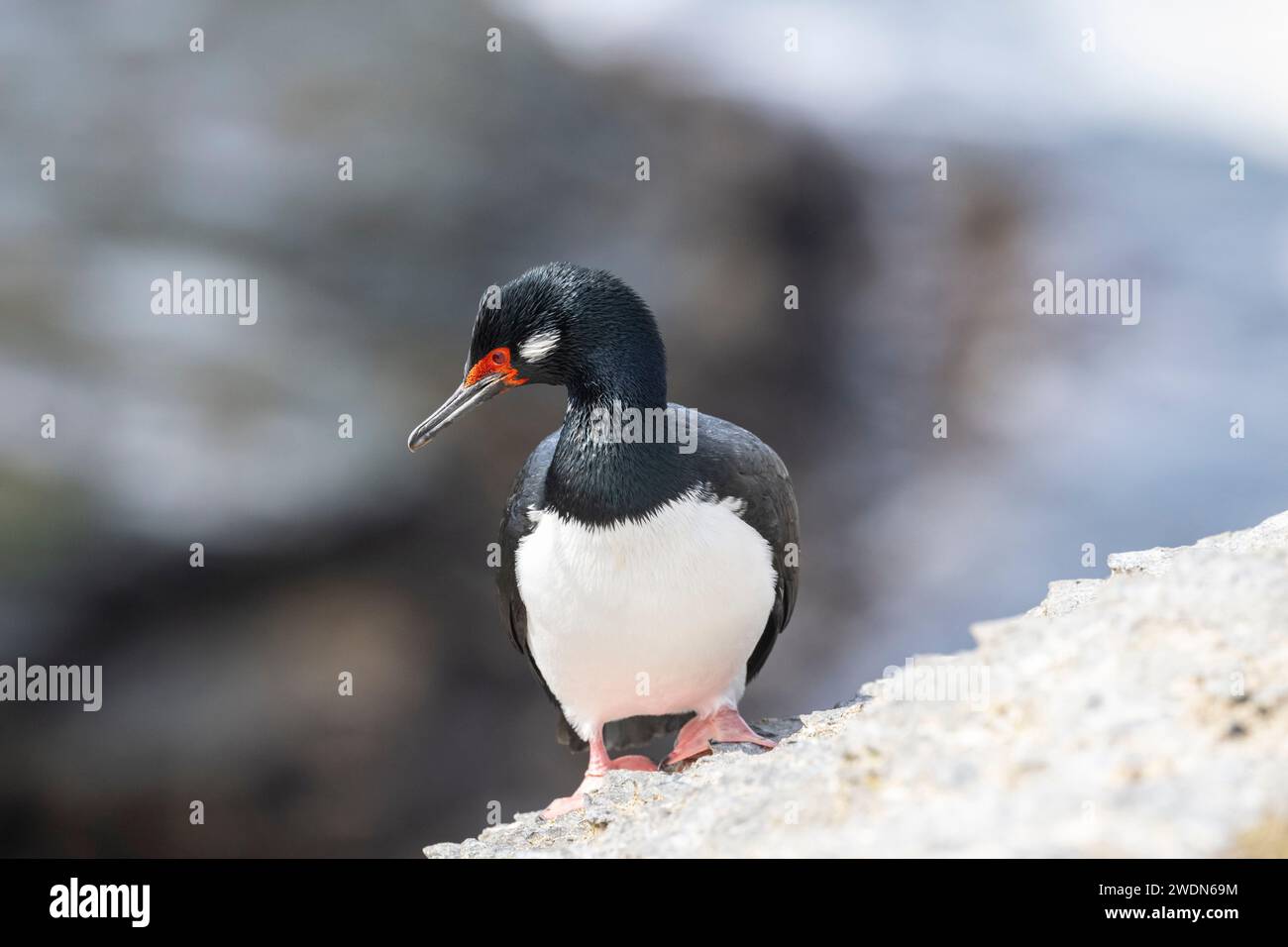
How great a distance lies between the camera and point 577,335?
505cm

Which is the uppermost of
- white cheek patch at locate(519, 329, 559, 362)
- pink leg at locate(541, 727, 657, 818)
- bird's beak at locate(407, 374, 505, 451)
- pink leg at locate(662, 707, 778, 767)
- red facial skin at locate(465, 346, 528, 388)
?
white cheek patch at locate(519, 329, 559, 362)

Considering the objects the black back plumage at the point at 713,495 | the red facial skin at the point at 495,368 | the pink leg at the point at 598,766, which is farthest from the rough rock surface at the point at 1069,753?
the red facial skin at the point at 495,368

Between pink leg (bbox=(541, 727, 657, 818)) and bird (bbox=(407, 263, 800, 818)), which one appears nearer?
bird (bbox=(407, 263, 800, 818))

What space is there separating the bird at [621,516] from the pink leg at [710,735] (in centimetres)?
1

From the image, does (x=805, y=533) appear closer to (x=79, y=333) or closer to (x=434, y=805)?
(x=434, y=805)

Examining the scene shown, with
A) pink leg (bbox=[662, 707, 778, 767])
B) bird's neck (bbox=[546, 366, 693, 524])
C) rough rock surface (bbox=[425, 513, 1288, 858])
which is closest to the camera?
rough rock surface (bbox=[425, 513, 1288, 858])

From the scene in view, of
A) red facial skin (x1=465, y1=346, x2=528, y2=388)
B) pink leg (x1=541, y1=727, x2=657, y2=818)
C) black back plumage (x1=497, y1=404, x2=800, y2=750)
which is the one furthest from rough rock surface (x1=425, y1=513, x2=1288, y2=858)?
red facial skin (x1=465, y1=346, x2=528, y2=388)

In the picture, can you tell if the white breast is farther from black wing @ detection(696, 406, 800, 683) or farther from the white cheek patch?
the white cheek patch

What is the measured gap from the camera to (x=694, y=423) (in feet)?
18.0

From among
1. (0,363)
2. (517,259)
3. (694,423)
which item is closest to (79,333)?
(0,363)

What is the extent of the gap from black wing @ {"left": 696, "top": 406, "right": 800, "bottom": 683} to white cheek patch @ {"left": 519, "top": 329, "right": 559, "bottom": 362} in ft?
2.81

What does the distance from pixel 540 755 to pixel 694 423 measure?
595 cm

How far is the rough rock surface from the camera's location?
7.23 feet

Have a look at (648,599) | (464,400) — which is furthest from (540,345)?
(648,599)
